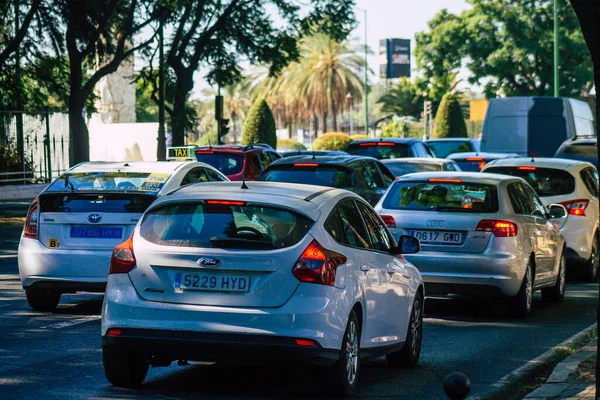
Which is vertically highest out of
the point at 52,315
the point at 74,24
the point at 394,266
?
the point at 74,24

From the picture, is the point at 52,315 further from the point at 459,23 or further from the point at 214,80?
the point at 459,23

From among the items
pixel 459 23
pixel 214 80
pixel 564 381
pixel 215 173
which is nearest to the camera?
pixel 564 381

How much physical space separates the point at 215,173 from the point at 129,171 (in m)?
2.36

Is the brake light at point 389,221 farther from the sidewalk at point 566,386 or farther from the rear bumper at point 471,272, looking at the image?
the sidewalk at point 566,386

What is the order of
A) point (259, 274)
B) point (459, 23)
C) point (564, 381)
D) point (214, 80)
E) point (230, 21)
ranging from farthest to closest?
point (459, 23), point (214, 80), point (230, 21), point (564, 381), point (259, 274)

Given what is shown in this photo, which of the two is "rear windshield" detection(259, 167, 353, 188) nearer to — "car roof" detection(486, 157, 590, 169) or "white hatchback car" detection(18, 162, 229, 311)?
"car roof" detection(486, 157, 590, 169)

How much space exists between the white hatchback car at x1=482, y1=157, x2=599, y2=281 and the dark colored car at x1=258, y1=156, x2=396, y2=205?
72.8 inches

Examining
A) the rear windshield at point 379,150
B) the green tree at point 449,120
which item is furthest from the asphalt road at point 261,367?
the green tree at point 449,120

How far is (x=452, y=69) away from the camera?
7944 centimetres

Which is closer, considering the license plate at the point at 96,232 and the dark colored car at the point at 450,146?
the license plate at the point at 96,232

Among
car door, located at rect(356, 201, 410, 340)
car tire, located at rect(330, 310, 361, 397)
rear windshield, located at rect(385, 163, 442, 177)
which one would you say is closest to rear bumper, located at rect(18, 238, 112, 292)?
car door, located at rect(356, 201, 410, 340)

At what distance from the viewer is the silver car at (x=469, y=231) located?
40.7 ft

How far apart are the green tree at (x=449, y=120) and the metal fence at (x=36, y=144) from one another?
129 ft

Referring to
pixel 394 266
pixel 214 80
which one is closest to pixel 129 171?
pixel 394 266
